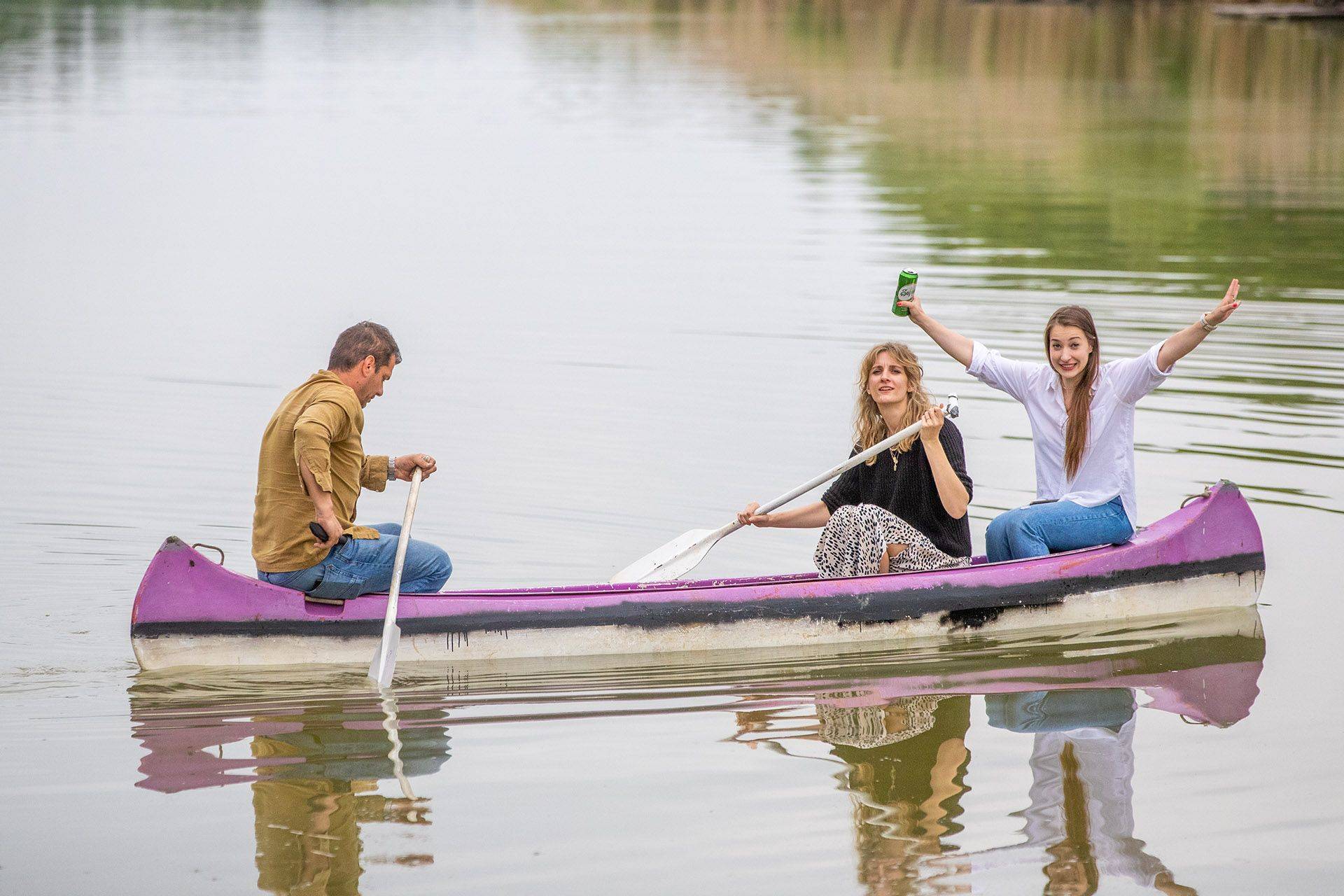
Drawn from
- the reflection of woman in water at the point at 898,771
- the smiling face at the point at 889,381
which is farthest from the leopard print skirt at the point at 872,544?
the reflection of woman in water at the point at 898,771

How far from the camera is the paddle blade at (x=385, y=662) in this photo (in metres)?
6.43

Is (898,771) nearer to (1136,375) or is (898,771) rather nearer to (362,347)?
(1136,375)

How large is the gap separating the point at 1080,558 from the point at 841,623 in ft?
3.66

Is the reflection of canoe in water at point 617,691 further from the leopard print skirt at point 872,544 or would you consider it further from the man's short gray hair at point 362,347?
the man's short gray hair at point 362,347

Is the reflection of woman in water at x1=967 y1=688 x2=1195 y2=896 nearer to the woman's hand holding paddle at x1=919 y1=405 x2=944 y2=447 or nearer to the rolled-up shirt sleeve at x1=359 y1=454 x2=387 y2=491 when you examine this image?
the woman's hand holding paddle at x1=919 y1=405 x2=944 y2=447

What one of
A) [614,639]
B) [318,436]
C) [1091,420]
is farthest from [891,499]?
[318,436]

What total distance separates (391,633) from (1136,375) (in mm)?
3247

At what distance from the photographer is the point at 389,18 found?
6131 centimetres

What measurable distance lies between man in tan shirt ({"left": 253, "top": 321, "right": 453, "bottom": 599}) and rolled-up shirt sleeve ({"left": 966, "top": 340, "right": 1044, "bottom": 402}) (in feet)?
8.02

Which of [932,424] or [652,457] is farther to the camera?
[652,457]

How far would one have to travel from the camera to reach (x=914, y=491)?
22.8 feet

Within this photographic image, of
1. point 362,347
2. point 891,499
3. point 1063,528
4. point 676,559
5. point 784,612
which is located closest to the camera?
point 362,347

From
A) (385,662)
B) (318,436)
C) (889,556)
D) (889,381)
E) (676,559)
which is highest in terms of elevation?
(889,381)

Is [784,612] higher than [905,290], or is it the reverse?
[905,290]
